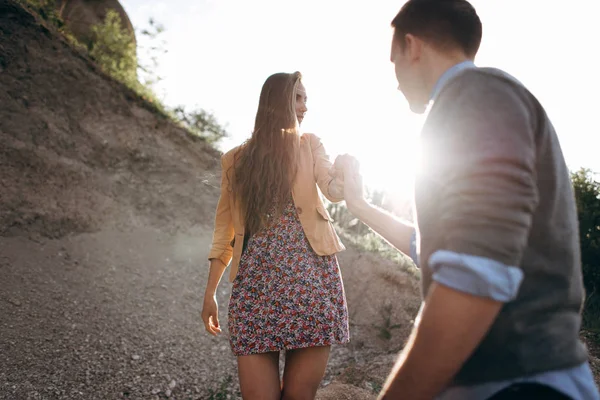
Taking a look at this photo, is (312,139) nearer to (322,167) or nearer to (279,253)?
(322,167)

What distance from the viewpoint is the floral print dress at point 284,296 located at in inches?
94.7

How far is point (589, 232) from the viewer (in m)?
6.60

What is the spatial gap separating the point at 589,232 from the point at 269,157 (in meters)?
6.03

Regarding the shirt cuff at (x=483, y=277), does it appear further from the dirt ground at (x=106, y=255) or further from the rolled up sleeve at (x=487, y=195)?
the dirt ground at (x=106, y=255)

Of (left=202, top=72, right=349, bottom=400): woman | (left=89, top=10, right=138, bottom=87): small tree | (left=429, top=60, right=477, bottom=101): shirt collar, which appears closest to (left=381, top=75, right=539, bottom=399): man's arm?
(left=429, top=60, right=477, bottom=101): shirt collar

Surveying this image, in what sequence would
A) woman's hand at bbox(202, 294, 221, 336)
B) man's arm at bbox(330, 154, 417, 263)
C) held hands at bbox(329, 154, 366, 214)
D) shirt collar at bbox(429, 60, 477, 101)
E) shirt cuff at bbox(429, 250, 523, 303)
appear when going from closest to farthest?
shirt cuff at bbox(429, 250, 523, 303), shirt collar at bbox(429, 60, 477, 101), man's arm at bbox(330, 154, 417, 263), held hands at bbox(329, 154, 366, 214), woman's hand at bbox(202, 294, 221, 336)

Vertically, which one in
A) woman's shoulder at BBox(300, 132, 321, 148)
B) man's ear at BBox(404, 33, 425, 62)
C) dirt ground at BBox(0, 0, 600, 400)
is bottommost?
dirt ground at BBox(0, 0, 600, 400)

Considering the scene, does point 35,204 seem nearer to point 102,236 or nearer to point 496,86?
point 102,236

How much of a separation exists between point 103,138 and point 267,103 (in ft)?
23.0

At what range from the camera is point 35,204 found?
271 inches

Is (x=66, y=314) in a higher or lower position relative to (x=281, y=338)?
lower

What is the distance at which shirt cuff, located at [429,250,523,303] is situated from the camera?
2.78ft

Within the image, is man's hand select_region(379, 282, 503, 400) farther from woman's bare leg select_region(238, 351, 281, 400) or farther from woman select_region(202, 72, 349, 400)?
woman's bare leg select_region(238, 351, 281, 400)

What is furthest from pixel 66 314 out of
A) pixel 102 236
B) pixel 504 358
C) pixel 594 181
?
pixel 594 181
